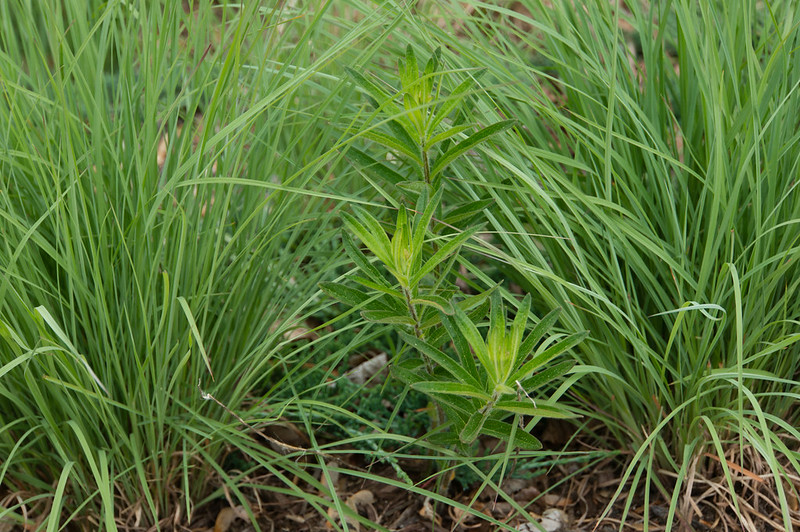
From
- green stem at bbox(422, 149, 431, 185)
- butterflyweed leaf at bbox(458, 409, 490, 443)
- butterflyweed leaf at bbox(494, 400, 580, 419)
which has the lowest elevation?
butterflyweed leaf at bbox(458, 409, 490, 443)

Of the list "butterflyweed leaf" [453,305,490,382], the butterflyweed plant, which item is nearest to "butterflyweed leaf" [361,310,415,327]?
the butterflyweed plant

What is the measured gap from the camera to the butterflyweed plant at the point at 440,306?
120cm

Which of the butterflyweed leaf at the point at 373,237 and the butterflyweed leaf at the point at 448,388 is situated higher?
the butterflyweed leaf at the point at 373,237

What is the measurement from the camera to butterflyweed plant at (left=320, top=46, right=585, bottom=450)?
3.93ft

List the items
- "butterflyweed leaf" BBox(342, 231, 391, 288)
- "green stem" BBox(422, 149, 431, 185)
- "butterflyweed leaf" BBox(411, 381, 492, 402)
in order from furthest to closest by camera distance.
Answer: "green stem" BBox(422, 149, 431, 185)
"butterflyweed leaf" BBox(342, 231, 391, 288)
"butterflyweed leaf" BBox(411, 381, 492, 402)

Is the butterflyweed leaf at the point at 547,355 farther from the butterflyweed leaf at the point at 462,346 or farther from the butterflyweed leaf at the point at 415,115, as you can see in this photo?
the butterflyweed leaf at the point at 415,115

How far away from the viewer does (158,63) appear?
4.65ft

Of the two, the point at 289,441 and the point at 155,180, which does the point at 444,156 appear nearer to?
the point at 155,180

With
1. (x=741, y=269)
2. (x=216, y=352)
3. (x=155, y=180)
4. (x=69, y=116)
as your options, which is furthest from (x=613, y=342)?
(x=69, y=116)

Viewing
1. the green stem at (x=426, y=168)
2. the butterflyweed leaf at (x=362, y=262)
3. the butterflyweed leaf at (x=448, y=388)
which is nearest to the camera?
the butterflyweed leaf at (x=448, y=388)

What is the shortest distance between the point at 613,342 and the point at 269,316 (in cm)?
73

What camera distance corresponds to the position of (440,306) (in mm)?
1202

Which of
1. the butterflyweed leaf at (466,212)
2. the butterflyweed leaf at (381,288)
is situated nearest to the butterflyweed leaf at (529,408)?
the butterflyweed leaf at (381,288)

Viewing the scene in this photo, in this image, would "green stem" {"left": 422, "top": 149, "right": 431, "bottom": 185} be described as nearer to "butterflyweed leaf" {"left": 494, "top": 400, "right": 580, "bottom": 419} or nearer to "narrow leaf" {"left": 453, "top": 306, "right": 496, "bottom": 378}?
"narrow leaf" {"left": 453, "top": 306, "right": 496, "bottom": 378}
